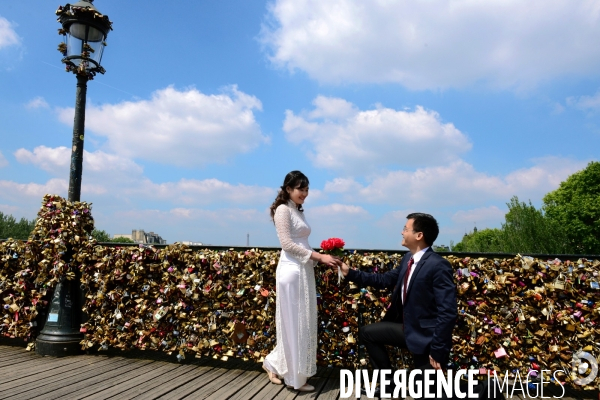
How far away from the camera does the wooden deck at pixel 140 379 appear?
4578 millimetres

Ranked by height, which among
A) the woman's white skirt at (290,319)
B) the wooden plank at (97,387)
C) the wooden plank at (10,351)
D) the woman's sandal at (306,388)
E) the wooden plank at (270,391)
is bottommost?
the wooden plank at (10,351)

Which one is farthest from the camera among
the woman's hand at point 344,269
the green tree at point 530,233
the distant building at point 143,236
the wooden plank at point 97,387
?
the distant building at point 143,236

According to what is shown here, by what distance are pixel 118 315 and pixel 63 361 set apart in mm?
925

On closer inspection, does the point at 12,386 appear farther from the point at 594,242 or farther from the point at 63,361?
the point at 594,242

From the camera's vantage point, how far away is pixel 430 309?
3.79 meters

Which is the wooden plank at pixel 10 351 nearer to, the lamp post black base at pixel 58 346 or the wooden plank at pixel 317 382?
the lamp post black base at pixel 58 346

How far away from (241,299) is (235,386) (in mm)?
1022

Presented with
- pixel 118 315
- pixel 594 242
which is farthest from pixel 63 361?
pixel 594 242

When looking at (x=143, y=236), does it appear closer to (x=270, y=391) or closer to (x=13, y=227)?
(x=13, y=227)

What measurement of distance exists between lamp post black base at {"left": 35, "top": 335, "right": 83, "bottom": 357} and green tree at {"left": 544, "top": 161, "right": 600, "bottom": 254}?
3376cm

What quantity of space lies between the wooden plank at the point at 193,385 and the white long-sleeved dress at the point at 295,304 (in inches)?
34.4

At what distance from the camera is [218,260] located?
5.60m

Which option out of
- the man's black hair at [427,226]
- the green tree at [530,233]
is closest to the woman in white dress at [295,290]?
the man's black hair at [427,226]

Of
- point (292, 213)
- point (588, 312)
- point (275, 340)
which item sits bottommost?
point (275, 340)
